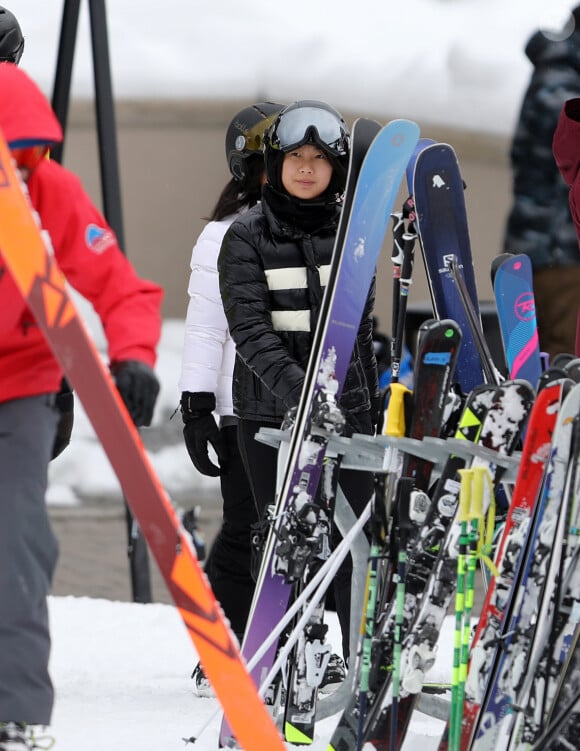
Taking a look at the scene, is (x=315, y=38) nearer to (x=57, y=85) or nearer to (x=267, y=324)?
(x=57, y=85)

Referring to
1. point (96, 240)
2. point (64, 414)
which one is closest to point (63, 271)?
point (96, 240)

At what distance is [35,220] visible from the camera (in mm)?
2609

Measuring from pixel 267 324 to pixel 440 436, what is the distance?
70cm

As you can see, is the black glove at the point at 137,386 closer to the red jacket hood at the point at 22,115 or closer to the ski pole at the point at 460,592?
the red jacket hood at the point at 22,115

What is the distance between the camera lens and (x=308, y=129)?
3.70 meters

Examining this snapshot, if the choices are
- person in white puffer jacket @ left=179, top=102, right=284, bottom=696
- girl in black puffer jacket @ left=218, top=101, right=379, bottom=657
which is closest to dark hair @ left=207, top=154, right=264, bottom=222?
person in white puffer jacket @ left=179, top=102, right=284, bottom=696

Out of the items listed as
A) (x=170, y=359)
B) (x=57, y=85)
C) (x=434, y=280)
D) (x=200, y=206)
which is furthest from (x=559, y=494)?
(x=170, y=359)

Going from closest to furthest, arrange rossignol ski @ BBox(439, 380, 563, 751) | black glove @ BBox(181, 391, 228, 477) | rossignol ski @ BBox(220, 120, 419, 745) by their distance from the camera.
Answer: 1. rossignol ski @ BBox(439, 380, 563, 751)
2. rossignol ski @ BBox(220, 120, 419, 745)
3. black glove @ BBox(181, 391, 228, 477)

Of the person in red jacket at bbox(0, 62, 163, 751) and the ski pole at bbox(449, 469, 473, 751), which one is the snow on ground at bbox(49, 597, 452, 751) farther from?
the person in red jacket at bbox(0, 62, 163, 751)

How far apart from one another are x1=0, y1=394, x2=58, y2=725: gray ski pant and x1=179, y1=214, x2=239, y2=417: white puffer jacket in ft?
4.93

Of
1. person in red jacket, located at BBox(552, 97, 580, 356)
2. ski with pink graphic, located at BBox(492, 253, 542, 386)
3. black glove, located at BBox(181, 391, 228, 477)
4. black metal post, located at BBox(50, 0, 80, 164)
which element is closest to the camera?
ski with pink graphic, located at BBox(492, 253, 542, 386)

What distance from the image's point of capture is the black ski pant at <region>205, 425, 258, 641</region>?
432 cm

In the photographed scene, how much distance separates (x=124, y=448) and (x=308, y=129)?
1329mm

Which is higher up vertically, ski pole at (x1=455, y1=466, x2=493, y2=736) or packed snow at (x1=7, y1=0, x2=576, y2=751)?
packed snow at (x1=7, y1=0, x2=576, y2=751)
